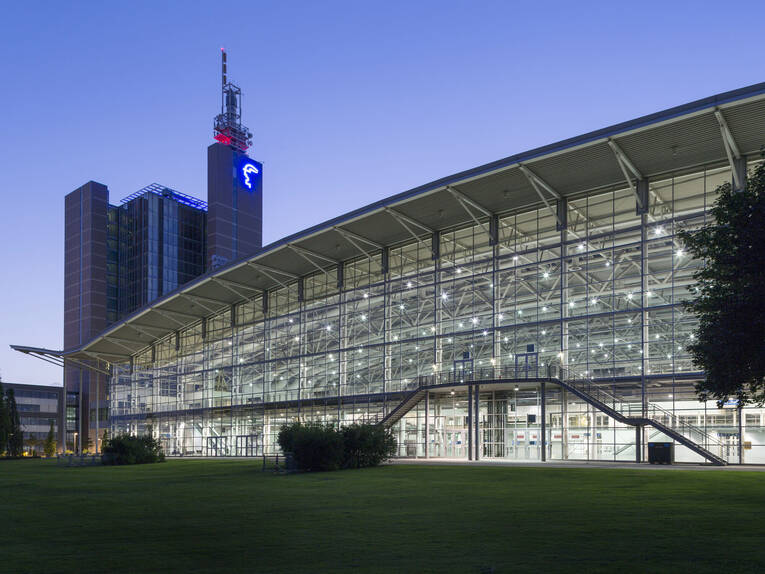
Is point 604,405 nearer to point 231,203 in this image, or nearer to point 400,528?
point 400,528

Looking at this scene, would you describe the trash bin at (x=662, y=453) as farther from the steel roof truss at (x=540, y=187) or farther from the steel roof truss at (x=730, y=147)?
the steel roof truss at (x=540, y=187)

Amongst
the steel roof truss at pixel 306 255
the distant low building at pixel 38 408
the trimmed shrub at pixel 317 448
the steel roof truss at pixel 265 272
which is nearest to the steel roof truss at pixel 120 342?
the steel roof truss at pixel 265 272

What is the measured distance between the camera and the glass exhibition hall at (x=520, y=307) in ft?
126

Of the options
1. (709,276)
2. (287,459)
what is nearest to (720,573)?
(709,276)

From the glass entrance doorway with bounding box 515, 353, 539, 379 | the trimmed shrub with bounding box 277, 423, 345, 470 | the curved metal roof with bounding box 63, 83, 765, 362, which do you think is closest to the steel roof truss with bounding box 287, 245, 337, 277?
the curved metal roof with bounding box 63, 83, 765, 362

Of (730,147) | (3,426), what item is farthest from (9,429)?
(730,147)

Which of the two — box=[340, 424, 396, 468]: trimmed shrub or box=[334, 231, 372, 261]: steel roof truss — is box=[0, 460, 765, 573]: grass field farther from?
box=[334, 231, 372, 261]: steel roof truss

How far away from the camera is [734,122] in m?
35.0

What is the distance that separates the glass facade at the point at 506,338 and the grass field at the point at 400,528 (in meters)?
16.7

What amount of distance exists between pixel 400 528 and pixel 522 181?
32.6 meters

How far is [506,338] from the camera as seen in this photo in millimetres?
46125

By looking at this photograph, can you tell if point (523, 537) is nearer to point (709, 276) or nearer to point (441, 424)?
point (709, 276)

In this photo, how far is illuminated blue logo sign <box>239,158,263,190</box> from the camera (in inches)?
5044

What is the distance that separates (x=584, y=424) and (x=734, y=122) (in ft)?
59.6
